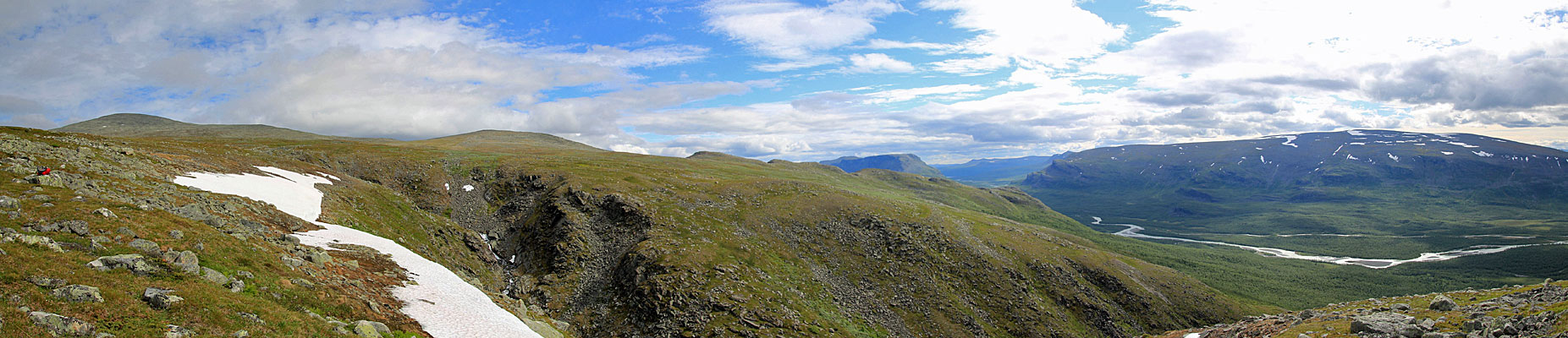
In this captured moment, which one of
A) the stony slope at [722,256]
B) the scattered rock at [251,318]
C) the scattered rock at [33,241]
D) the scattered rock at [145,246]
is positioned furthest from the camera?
the stony slope at [722,256]

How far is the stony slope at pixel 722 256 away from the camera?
47438mm

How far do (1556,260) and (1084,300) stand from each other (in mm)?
244183

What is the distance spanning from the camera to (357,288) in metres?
24.9

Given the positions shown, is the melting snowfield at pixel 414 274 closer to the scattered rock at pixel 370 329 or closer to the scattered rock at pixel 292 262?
the scattered rock at pixel 370 329

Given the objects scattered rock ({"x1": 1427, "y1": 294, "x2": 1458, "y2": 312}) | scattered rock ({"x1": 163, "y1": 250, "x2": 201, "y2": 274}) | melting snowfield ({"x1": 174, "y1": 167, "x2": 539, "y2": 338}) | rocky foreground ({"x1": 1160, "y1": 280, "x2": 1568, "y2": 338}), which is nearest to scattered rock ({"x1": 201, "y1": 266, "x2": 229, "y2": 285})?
scattered rock ({"x1": 163, "y1": 250, "x2": 201, "y2": 274})

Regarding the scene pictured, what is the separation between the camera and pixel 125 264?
17641 millimetres

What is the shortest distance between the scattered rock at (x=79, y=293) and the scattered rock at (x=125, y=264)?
2646 mm

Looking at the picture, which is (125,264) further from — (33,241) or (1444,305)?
(1444,305)

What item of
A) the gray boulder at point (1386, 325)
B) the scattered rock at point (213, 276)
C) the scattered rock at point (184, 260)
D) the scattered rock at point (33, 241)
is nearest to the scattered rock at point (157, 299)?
the scattered rock at point (184, 260)

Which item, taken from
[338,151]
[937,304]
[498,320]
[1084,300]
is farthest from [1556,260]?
[338,151]

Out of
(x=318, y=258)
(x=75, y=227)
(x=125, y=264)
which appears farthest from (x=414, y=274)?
(x=125, y=264)

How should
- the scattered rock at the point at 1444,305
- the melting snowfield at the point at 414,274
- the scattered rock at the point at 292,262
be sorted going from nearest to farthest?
the scattered rock at the point at 292,262 < the scattered rock at the point at 1444,305 < the melting snowfield at the point at 414,274

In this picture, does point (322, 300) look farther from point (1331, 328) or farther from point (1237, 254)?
point (1237, 254)

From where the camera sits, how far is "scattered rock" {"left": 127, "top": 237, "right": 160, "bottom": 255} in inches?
763
